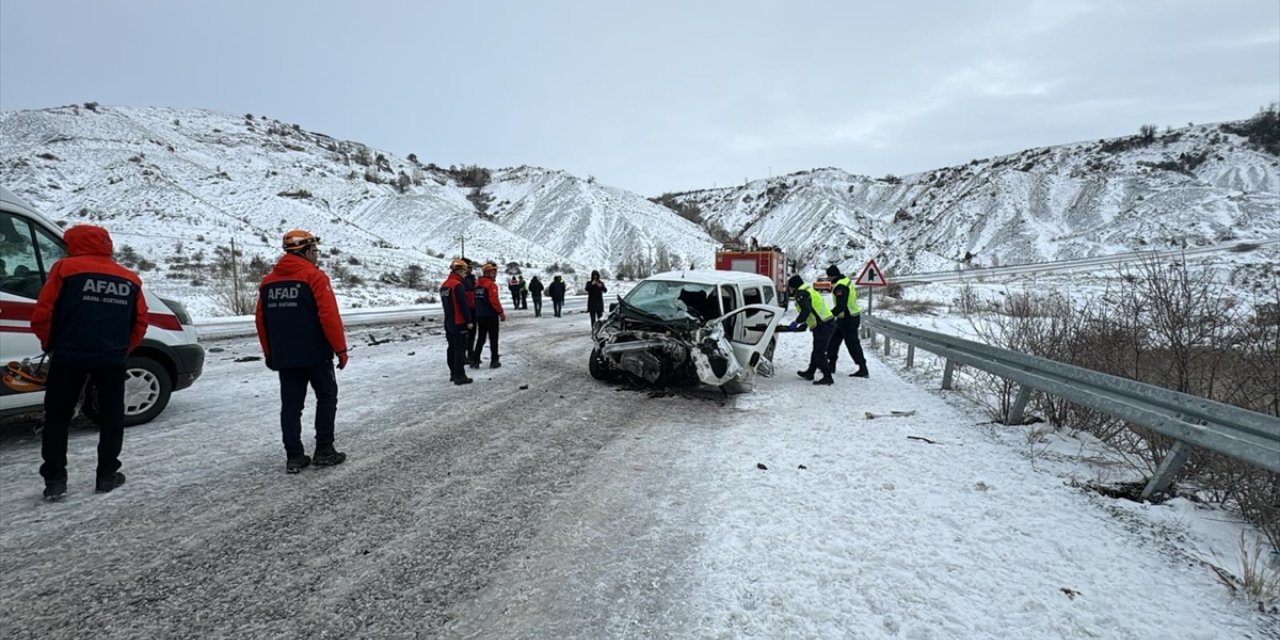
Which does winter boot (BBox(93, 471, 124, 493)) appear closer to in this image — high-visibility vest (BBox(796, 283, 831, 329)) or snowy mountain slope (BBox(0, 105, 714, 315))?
high-visibility vest (BBox(796, 283, 831, 329))

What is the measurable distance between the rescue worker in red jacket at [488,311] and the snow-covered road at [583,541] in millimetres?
3479

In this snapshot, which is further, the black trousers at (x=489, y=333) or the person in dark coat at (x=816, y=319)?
the black trousers at (x=489, y=333)

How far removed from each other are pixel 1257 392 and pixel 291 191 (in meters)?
59.0

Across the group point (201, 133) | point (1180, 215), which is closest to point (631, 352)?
point (1180, 215)

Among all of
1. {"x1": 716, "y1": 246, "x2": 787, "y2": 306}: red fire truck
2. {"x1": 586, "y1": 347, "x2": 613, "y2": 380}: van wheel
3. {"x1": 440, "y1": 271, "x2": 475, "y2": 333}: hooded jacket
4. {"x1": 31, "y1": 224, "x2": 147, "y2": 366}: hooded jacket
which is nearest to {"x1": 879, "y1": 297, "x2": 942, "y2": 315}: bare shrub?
{"x1": 716, "y1": 246, "x2": 787, "y2": 306}: red fire truck

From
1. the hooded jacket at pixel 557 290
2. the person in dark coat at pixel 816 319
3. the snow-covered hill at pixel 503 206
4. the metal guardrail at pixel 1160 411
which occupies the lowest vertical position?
the metal guardrail at pixel 1160 411

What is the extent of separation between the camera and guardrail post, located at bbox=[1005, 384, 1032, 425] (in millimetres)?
5523

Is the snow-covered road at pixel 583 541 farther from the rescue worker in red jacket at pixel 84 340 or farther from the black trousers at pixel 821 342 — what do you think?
the black trousers at pixel 821 342

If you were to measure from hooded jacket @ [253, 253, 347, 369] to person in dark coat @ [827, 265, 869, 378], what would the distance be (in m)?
6.88

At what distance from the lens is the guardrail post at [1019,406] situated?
552cm

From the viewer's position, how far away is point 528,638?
2348mm

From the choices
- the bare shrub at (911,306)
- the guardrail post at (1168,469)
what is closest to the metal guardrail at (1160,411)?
the guardrail post at (1168,469)

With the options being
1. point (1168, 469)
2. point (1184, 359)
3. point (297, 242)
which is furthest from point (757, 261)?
point (297, 242)

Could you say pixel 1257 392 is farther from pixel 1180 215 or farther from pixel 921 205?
pixel 921 205
